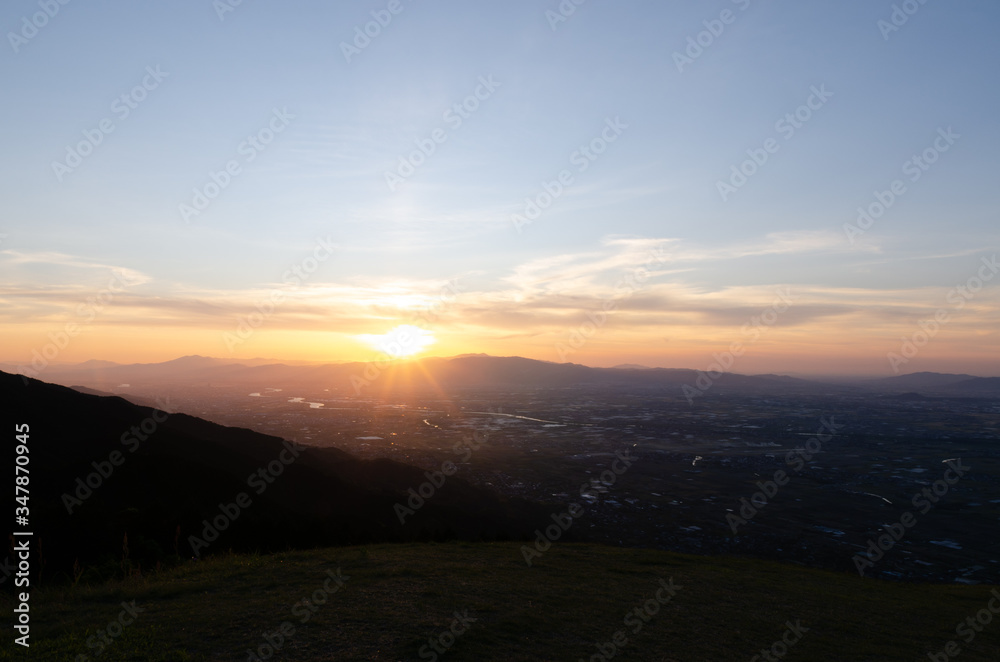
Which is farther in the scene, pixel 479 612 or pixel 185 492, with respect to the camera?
pixel 185 492

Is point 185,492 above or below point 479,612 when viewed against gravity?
below

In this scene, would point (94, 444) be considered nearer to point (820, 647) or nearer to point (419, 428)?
point (820, 647)

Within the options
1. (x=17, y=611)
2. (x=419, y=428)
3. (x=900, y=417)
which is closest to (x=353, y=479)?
(x=17, y=611)

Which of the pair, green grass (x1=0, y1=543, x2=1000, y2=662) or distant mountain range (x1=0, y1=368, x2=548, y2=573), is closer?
green grass (x1=0, y1=543, x2=1000, y2=662)

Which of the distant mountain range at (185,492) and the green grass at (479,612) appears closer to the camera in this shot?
the green grass at (479,612)
